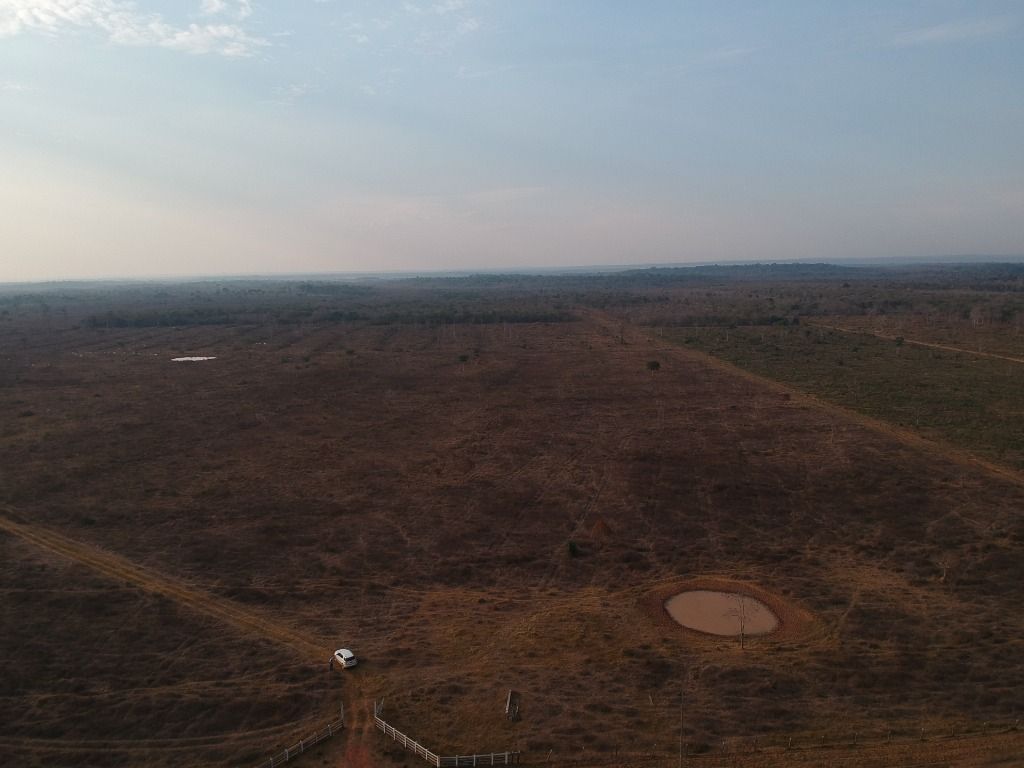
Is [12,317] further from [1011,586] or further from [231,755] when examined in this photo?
[1011,586]

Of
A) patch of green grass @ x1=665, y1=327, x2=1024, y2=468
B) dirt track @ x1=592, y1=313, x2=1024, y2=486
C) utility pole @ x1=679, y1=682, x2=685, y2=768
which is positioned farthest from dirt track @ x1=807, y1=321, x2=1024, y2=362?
utility pole @ x1=679, y1=682, x2=685, y2=768

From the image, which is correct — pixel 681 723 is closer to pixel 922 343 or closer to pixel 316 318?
pixel 922 343

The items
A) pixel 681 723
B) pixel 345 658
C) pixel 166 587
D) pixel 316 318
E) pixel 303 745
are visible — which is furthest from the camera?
pixel 316 318

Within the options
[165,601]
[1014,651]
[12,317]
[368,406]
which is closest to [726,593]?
[1014,651]

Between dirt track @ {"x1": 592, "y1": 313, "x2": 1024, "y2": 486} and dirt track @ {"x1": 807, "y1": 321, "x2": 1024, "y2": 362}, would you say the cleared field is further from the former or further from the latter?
dirt track @ {"x1": 807, "y1": 321, "x2": 1024, "y2": 362}

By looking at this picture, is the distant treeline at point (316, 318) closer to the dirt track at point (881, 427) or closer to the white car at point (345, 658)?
the dirt track at point (881, 427)

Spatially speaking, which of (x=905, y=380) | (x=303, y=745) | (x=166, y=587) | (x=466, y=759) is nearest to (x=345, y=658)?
(x=303, y=745)
